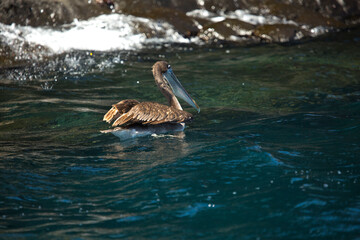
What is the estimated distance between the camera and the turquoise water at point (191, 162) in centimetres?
374

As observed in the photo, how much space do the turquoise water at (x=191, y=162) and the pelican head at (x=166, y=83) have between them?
39 cm

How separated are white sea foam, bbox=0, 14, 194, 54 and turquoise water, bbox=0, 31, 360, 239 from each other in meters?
1.66

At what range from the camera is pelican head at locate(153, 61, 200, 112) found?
684cm

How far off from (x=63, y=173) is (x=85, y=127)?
6.20 feet

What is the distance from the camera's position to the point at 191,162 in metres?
4.84

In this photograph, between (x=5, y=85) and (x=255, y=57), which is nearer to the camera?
(x=5, y=85)

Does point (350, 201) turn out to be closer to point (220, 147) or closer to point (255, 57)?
point (220, 147)

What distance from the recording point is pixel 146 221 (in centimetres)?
380

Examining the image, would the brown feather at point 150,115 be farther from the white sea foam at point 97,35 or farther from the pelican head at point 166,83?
the white sea foam at point 97,35

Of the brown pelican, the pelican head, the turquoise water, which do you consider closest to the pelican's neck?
the pelican head

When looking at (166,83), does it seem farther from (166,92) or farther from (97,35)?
(97,35)

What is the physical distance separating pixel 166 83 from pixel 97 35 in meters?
4.95

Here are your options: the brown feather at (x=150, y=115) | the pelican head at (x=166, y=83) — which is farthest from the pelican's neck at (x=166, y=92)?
the brown feather at (x=150, y=115)

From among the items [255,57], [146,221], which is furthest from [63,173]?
[255,57]
